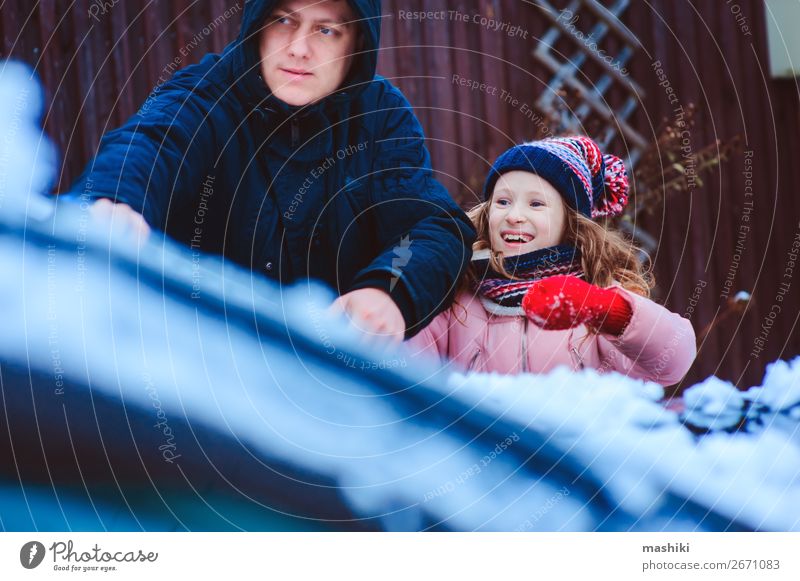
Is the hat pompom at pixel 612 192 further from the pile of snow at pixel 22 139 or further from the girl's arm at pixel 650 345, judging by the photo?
the pile of snow at pixel 22 139

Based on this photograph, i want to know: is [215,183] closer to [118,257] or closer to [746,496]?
[118,257]

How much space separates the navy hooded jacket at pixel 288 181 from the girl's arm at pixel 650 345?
24cm

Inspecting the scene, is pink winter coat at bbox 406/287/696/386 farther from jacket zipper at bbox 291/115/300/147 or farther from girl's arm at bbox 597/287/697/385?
jacket zipper at bbox 291/115/300/147

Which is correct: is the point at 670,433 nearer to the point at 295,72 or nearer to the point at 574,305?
the point at 574,305

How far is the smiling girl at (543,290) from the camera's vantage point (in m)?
1.33

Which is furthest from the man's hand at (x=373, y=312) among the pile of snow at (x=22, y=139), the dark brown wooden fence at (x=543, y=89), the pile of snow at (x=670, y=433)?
the pile of snow at (x=22, y=139)

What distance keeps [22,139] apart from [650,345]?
947 millimetres

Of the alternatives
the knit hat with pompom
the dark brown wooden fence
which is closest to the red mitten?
the knit hat with pompom

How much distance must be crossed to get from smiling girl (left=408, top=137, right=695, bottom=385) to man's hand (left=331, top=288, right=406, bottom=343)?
4 centimetres

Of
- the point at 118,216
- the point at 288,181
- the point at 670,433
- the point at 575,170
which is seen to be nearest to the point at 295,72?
the point at 288,181

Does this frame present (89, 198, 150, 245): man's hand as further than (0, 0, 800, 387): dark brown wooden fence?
No

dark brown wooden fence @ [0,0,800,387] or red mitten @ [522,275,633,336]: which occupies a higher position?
dark brown wooden fence @ [0,0,800,387]

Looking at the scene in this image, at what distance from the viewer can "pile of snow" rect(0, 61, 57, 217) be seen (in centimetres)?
138
